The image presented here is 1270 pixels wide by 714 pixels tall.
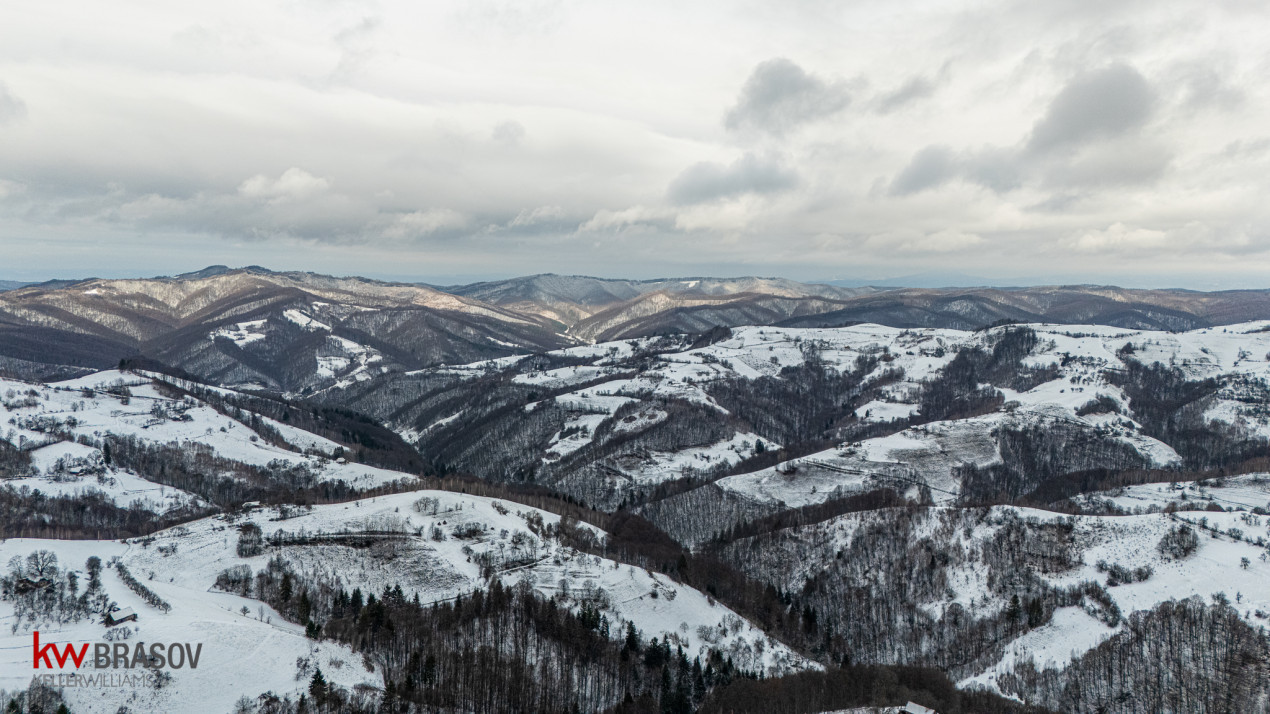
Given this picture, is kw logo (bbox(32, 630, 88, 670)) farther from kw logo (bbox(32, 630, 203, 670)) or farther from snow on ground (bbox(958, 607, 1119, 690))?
snow on ground (bbox(958, 607, 1119, 690))

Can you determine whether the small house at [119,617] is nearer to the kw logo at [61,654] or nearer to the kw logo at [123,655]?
the kw logo at [123,655]

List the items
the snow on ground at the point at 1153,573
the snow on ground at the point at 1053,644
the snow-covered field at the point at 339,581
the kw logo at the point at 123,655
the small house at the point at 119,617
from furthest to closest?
1. the snow on ground at the point at 1153,573
2. the snow on ground at the point at 1053,644
3. the small house at the point at 119,617
4. the snow-covered field at the point at 339,581
5. the kw logo at the point at 123,655

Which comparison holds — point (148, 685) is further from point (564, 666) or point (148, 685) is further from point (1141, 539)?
point (1141, 539)

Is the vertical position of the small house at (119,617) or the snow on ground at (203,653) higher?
the small house at (119,617)

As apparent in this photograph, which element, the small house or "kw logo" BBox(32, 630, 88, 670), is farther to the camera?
the small house

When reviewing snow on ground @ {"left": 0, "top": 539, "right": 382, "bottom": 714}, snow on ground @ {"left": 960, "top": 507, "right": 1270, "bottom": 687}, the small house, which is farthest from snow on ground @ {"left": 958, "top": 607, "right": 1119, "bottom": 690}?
the small house

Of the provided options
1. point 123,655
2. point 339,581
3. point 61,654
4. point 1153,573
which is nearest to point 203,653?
point 123,655

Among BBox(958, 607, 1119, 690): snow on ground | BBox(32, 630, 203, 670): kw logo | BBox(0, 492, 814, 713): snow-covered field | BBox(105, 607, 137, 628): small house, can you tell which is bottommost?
BBox(958, 607, 1119, 690): snow on ground

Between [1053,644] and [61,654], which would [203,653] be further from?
[1053,644]

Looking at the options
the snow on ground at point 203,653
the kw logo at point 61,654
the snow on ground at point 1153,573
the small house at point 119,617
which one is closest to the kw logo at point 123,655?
the kw logo at point 61,654
